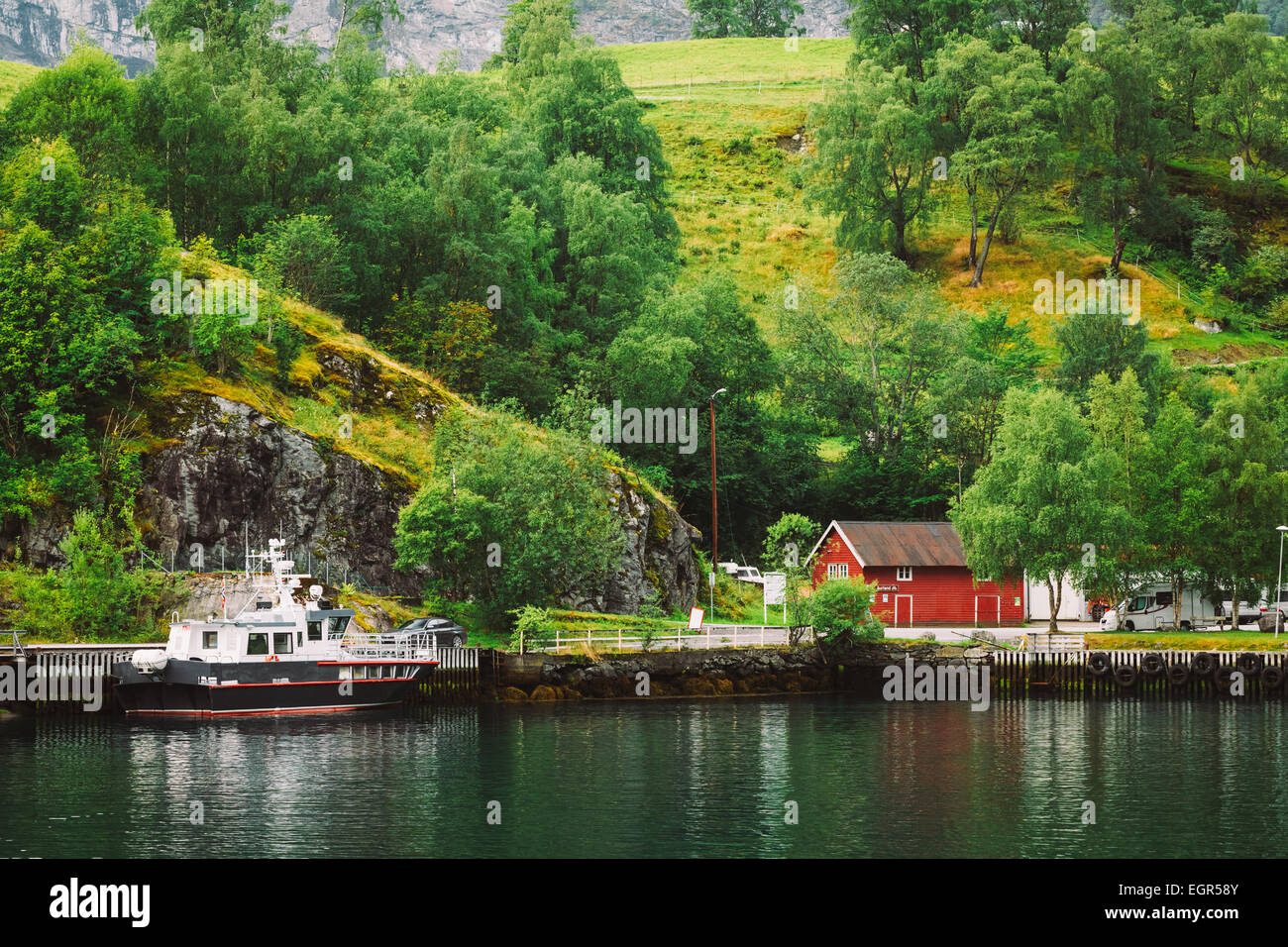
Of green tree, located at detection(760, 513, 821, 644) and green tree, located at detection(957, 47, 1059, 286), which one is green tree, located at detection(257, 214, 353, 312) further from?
green tree, located at detection(957, 47, 1059, 286)

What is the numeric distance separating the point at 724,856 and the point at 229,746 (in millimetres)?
20577

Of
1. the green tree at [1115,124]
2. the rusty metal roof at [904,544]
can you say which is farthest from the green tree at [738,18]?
the rusty metal roof at [904,544]

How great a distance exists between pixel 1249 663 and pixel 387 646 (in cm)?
3961

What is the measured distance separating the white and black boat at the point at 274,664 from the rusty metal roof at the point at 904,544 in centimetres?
2941

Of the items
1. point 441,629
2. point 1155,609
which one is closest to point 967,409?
point 1155,609

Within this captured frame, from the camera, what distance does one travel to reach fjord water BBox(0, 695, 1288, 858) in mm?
29984

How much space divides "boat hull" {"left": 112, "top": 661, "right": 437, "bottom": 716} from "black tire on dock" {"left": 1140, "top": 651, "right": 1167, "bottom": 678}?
1315 inches

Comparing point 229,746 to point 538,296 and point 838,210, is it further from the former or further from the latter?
point 838,210

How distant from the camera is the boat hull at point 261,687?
4975 centimetres

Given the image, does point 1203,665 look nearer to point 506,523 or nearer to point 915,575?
point 915,575

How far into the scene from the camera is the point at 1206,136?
121 m

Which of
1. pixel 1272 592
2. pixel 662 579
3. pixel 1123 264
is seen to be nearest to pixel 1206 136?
pixel 1123 264

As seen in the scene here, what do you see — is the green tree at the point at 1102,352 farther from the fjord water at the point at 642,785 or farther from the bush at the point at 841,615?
the fjord water at the point at 642,785

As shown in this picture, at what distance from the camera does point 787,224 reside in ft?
420
